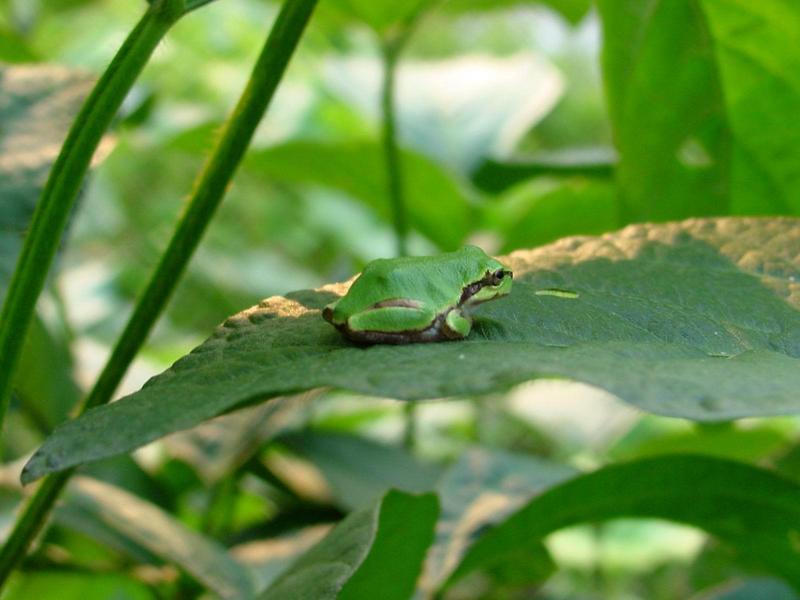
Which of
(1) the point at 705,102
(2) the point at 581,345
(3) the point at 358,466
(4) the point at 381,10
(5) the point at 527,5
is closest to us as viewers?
(2) the point at 581,345

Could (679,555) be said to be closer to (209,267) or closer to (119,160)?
(209,267)

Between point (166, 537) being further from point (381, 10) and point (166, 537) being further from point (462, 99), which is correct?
point (462, 99)

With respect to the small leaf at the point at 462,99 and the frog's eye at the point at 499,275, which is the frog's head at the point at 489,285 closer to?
the frog's eye at the point at 499,275

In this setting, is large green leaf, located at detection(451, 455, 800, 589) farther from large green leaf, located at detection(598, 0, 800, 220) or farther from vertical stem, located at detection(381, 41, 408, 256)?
vertical stem, located at detection(381, 41, 408, 256)

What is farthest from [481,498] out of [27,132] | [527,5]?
[527,5]

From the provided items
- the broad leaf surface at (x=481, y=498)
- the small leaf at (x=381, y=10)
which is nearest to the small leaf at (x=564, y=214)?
the small leaf at (x=381, y=10)

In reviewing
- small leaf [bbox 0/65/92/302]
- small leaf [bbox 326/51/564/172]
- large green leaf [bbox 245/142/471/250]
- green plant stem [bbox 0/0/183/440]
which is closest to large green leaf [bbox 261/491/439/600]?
green plant stem [bbox 0/0/183/440]
